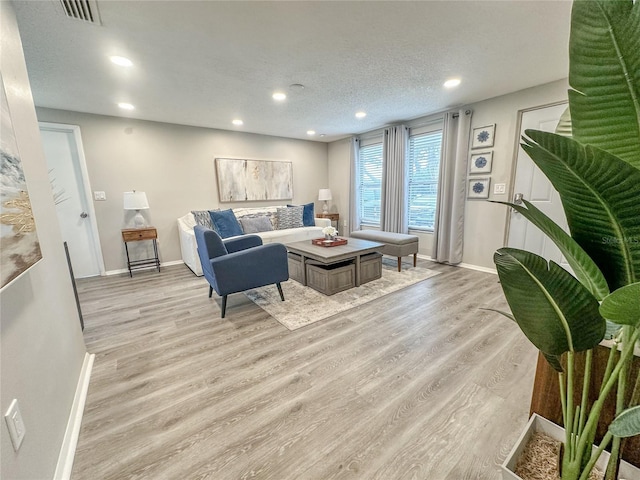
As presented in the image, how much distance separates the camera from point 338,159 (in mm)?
5832

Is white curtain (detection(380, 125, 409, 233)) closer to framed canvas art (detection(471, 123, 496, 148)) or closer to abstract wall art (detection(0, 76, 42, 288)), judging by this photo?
framed canvas art (detection(471, 123, 496, 148))

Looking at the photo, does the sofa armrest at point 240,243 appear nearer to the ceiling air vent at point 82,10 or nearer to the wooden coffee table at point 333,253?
the wooden coffee table at point 333,253

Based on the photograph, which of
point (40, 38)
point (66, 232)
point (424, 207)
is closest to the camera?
point (40, 38)

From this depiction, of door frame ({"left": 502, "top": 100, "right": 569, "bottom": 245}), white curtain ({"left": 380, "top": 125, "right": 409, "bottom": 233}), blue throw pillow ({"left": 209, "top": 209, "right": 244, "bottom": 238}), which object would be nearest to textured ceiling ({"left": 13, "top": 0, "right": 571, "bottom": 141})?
door frame ({"left": 502, "top": 100, "right": 569, "bottom": 245})

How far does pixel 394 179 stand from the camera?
181 inches

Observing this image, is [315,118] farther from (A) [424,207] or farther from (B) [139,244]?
(B) [139,244]

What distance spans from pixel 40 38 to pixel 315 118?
2.89m

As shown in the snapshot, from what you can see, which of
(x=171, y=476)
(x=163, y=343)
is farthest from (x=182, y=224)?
(x=171, y=476)

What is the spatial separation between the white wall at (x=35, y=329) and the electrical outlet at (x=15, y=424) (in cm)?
2

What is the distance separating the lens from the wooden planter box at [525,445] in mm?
784

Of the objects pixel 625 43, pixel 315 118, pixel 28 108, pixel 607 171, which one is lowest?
pixel 607 171

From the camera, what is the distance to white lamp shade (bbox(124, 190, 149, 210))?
3570 millimetres

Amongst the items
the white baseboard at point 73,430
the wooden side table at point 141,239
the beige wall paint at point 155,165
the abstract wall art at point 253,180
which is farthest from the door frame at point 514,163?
the wooden side table at point 141,239

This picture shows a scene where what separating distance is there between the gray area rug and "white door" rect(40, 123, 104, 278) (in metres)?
2.61
